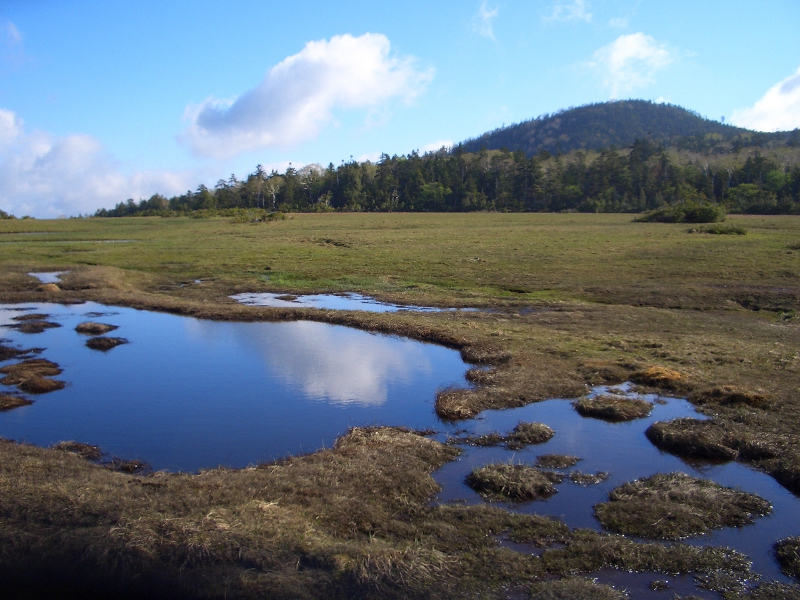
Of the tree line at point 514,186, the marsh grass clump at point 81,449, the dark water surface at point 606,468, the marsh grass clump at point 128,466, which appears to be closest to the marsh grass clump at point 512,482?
the dark water surface at point 606,468

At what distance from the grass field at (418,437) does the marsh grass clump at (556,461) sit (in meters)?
2.18

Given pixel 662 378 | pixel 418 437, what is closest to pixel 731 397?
pixel 662 378

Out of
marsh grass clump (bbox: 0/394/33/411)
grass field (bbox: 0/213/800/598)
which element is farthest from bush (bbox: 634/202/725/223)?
marsh grass clump (bbox: 0/394/33/411)

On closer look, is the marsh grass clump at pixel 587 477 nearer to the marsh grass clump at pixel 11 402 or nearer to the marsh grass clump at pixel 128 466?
the marsh grass clump at pixel 128 466

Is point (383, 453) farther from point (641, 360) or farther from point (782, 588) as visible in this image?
point (641, 360)

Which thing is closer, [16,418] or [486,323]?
[16,418]

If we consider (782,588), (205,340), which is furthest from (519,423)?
(205,340)

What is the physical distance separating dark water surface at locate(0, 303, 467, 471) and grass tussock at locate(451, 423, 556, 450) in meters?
1.52

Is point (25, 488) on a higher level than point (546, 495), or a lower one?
higher

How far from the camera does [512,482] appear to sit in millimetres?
11211

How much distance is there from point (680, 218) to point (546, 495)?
2846 inches

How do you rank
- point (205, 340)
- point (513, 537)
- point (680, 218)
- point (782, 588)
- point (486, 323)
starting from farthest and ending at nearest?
point (680, 218), point (486, 323), point (205, 340), point (513, 537), point (782, 588)

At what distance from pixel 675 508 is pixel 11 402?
54.4 ft

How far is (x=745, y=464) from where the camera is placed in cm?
1264
